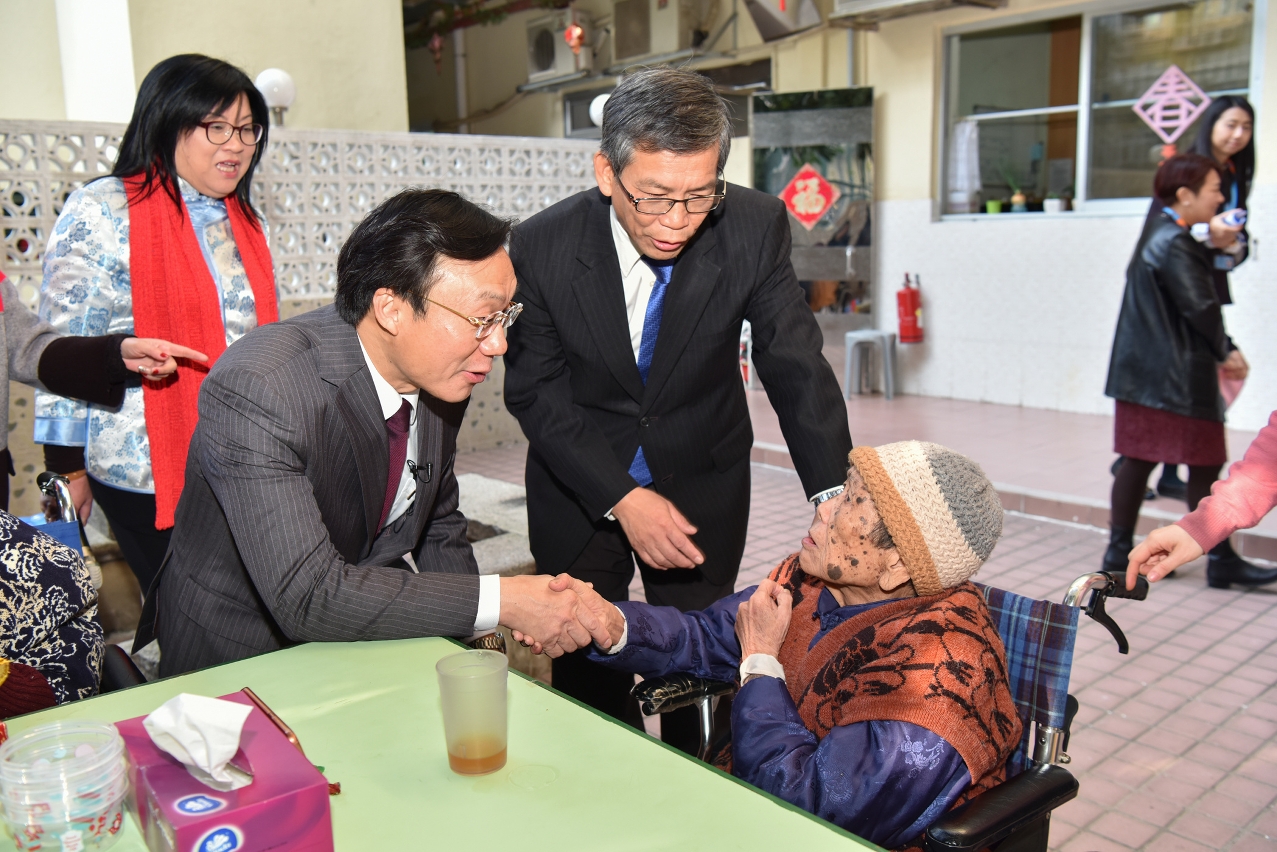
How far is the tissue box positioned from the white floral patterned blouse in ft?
4.84

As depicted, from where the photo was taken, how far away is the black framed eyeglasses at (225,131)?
2.46 metres

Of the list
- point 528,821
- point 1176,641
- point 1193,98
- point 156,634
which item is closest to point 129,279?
point 156,634

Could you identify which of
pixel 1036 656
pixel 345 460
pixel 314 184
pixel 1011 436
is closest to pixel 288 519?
pixel 345 460

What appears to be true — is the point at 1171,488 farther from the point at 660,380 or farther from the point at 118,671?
the point at 118,671

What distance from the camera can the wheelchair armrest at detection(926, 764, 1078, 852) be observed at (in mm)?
1318

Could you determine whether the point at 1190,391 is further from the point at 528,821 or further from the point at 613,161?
the point at 528,821

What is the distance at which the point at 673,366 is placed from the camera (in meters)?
2.29

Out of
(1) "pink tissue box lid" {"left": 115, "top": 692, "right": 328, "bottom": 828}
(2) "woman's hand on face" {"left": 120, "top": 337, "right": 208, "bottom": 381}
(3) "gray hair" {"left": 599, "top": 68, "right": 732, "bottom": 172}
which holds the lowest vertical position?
(1) "pink tissue box lid" {"left": 115, "top": 692, "right": 328, "bottom": 828}

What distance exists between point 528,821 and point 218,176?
1.92m

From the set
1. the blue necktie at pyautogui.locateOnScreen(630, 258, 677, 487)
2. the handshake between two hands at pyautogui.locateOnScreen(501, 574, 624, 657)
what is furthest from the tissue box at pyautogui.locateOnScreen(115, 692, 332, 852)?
the blue necktie at pyautogui.locateOnScreen(630, 258, 677, 487)

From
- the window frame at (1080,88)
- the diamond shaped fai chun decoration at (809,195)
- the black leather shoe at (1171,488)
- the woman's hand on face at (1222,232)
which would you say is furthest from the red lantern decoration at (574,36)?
the woman's hand on face at (1222,232)

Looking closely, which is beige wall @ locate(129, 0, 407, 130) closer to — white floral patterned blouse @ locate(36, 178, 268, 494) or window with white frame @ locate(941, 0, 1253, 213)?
window with white frame @ locate(941, 0, 1253, 213)

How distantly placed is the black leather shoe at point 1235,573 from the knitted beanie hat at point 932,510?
3.19 metres

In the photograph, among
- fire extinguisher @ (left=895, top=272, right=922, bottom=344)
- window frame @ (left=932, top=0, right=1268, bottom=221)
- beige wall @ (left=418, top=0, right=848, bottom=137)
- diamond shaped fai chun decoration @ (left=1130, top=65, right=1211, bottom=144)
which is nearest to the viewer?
window frame @ (left=932, top=0, right=1268, bottom=221)
